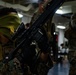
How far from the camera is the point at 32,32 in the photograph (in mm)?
1975

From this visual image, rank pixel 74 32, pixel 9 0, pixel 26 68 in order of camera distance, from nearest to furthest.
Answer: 1. pixel 26 68
2. pixel 74 32
3. pixel 9 0

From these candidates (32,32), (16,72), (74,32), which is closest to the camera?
(32,32)

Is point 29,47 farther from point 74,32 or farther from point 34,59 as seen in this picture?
point 74,32

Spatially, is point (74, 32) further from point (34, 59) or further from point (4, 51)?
point (4, 51)

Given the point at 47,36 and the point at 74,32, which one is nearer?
the point at 47,36

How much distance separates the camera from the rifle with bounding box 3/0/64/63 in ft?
6.04

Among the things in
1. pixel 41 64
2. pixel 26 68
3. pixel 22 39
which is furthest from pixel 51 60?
pixel 22 39

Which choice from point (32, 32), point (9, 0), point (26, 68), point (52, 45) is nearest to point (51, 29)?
point (52, 45)

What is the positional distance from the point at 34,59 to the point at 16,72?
273mm

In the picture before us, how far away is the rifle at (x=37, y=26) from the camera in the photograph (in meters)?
1.84

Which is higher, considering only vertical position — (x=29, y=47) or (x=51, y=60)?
(x=29, y=47)

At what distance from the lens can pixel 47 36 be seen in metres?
2.08

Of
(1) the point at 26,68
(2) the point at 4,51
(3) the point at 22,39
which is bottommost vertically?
(1) the point at 26,68

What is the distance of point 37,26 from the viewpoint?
1936 millimetres
